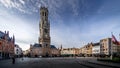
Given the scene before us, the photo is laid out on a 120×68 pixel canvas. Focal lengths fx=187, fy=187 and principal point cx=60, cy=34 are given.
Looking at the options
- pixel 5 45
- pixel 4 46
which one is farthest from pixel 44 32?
pixel 4 46

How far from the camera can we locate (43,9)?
630ft

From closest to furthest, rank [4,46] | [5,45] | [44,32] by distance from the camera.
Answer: [4,46] < [5,45] < [44,32]

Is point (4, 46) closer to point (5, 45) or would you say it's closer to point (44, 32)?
point (5, 45)

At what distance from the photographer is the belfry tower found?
183 meters

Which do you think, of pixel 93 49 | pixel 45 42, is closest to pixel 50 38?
pixel 45 42

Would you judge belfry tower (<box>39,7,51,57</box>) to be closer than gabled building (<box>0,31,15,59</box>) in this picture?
No

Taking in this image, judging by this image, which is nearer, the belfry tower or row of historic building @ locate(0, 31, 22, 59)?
row of historic building @ locate(0, 31, 22, 59)

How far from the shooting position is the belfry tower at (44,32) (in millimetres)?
183488

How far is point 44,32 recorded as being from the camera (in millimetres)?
184750

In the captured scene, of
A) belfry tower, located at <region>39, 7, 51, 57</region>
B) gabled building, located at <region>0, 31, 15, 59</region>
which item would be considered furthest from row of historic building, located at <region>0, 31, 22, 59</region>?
belfry tower, located at <region>39, 7, 51, 57</region>

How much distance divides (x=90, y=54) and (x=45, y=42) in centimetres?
4958

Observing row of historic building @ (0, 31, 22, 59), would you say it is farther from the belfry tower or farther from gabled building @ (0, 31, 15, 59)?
the belfry tower

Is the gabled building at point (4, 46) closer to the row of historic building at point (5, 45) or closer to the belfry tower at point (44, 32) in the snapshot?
the row of historic building at point (5, 45)

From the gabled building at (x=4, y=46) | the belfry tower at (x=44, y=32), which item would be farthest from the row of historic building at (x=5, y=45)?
the belfry tower at (x=44, y=32)
